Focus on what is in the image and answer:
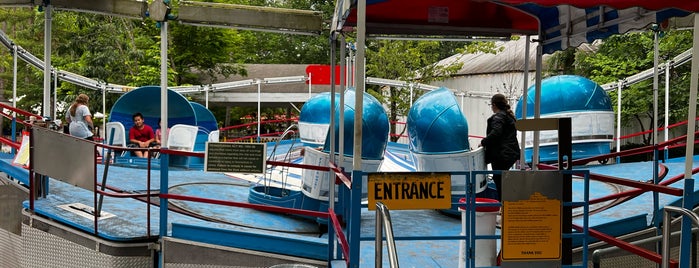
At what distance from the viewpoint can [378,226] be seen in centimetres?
420

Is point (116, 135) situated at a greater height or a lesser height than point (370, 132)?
lesser

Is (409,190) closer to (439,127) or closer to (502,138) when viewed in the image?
(502,138)

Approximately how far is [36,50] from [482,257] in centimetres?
3095

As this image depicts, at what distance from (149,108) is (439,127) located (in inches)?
432

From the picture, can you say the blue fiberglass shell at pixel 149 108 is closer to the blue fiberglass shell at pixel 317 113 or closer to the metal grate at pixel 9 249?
the blue fiberglass shell at pixel 317 113

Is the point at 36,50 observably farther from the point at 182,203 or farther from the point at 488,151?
the point at 488,151

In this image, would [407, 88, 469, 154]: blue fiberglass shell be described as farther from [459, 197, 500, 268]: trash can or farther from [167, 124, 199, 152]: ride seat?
[167, 124, 199, 152]: ride seat

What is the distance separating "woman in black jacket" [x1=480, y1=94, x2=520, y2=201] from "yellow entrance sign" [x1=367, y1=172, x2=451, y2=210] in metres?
3.20

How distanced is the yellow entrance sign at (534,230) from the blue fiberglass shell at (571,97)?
7.95m

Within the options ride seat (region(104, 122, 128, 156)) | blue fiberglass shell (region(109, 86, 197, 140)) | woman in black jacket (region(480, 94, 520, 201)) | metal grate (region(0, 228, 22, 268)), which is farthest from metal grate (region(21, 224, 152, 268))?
blue fiberglass shell (region(109, 86, 197, 140))

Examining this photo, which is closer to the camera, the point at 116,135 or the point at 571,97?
the point at 571,97

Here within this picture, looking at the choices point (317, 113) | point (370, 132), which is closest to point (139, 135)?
point (317, 113)

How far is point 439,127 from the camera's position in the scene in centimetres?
879

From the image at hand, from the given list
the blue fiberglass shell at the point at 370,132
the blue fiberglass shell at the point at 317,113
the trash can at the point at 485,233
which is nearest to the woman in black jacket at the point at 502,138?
the blue fiberglass shell at the point at 370,132
